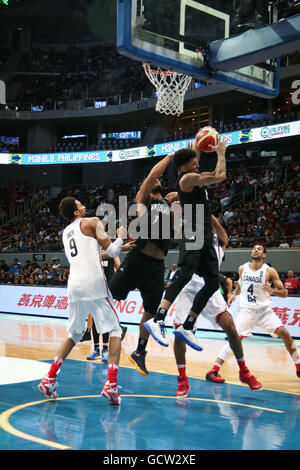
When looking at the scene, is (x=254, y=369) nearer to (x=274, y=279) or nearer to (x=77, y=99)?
(x=274, y=279)

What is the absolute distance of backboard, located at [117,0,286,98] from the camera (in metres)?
6.42

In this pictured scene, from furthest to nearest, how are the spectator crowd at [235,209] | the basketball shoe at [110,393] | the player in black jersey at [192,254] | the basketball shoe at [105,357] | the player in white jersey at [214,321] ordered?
the spectator crowd at [235,209]
the basketball shoe at [105,357]
the player in white jersey at [214,321]
the player in black jersey at [192,254]
the basketball shoe at [110,393]

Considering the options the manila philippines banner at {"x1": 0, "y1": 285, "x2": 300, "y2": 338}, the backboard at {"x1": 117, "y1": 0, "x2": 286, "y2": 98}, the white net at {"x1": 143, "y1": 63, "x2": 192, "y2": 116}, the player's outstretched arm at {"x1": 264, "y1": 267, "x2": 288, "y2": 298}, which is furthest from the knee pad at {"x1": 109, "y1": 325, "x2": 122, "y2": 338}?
the manila philippines banner at {"x1": 0, "y1": 285, "x2": 300, "y2": 338}

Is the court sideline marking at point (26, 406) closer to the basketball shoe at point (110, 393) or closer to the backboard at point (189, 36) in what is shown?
the basketball shoe at point (110, 393)

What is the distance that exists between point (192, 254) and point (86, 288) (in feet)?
3.82

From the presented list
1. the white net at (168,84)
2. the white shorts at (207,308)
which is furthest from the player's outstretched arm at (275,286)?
the white net at (168,84)

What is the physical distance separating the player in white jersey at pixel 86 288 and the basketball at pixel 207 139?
1319 millimetres

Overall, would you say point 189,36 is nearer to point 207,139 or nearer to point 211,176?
point 207,139

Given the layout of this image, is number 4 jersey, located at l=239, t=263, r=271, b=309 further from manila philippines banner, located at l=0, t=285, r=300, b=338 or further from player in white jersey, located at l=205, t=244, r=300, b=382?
manila philippines banner, located at l=0, t=285, r=300, b=338

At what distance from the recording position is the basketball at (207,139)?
5934mm

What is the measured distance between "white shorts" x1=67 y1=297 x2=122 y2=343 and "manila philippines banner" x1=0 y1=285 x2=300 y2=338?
778 cm

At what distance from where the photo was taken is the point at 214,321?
682 cm

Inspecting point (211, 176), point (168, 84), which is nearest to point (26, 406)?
point (211, 176)

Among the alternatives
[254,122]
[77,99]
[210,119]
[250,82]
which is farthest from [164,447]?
[77,99]
